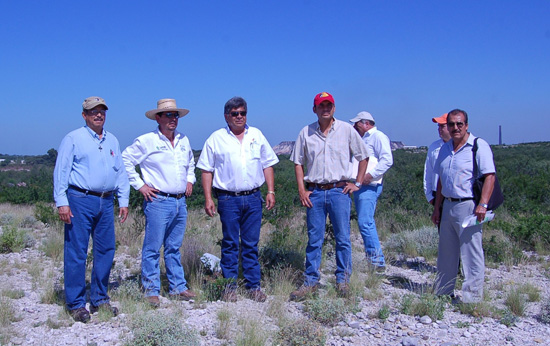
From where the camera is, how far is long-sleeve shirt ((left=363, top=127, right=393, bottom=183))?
6051 millimetres

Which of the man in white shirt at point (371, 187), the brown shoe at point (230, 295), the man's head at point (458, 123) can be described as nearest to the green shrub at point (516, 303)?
the man in white shirt at point (371, 187)

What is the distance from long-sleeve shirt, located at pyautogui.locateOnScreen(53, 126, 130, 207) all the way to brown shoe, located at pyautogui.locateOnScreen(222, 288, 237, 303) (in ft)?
4.91

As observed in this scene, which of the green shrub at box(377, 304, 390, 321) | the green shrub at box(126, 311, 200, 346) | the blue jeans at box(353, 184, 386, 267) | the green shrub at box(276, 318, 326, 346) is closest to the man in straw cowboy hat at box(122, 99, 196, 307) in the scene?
the green shrub at box(126, 311, 200, 346)

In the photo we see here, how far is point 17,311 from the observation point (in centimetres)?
468

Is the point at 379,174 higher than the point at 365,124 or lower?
lower

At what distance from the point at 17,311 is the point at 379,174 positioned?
4176 mm

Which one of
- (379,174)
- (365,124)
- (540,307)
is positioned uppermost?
(365,124)

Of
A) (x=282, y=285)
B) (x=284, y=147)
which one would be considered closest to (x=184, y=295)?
(x=282, y=285)

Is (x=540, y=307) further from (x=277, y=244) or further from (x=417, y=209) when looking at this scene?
(x=417, y=209)

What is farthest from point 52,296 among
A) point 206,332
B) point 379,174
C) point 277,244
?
point 379,174

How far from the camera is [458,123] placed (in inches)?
186

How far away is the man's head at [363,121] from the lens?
6312mm

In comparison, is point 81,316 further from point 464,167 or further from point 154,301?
point 464,167

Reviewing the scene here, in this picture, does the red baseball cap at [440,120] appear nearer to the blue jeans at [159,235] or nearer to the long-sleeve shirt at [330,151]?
the long-sleeve shirt at [330,151]
